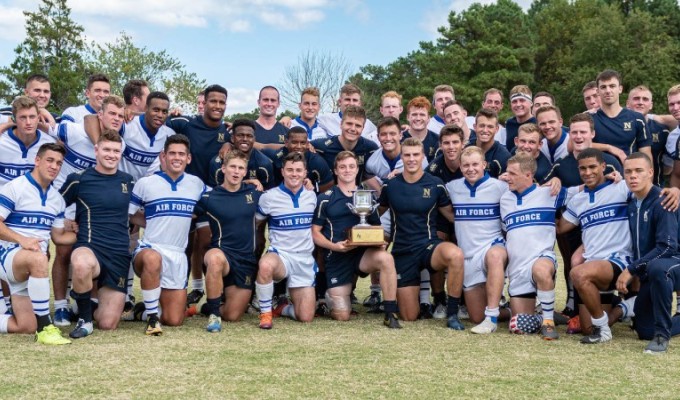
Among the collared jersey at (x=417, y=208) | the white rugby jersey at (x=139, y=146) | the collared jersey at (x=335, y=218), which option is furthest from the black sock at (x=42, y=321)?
the collared jersey at (x=417, y=208)

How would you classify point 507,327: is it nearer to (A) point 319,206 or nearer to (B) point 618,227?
(B) point 618,227

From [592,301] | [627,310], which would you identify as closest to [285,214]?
[592,301]

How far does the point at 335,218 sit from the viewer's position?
22.0 feet

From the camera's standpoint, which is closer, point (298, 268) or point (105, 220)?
point (105, 220)

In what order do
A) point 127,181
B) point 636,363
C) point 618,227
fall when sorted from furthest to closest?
point 127,181 < point 618,227 < point 636,363

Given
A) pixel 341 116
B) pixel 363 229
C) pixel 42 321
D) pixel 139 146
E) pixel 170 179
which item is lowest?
pixel 42 321

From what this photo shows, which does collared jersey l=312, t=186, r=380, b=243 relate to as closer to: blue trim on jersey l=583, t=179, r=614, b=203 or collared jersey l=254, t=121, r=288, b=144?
collared jersey l=254, t=121, r=288, b=144

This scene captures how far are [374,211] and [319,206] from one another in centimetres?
53

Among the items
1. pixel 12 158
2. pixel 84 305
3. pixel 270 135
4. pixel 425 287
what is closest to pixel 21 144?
pixel 12 158

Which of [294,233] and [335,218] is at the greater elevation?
[335,218]

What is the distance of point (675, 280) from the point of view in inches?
210

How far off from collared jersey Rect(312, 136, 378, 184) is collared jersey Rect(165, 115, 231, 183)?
1.00 m

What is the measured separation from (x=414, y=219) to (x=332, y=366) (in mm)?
2295

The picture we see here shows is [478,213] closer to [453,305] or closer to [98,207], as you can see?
[453,305]
